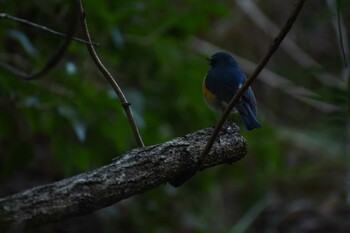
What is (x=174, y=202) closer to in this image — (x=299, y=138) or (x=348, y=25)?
(x=299, y=138)

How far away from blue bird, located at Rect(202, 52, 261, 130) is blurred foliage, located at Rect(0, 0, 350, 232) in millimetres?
286

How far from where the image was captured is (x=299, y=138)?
6.70m

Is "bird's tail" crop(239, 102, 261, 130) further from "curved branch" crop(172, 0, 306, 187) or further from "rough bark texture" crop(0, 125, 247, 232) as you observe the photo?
"curved branch" crop(172, 0, 306, 187)

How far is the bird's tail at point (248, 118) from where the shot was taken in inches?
108

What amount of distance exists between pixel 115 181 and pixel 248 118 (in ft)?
3.81

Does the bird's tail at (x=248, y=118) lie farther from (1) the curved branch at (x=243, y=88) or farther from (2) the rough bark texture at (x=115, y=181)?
(1) the curved branch at (x=243, y=88)

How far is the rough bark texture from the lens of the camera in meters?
1.53

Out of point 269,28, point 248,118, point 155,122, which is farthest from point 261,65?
point 269,28

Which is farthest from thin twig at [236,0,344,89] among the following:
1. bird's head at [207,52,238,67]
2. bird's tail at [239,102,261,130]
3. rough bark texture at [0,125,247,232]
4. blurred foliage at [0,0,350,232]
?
rough bark texture at [0,125,247,232]

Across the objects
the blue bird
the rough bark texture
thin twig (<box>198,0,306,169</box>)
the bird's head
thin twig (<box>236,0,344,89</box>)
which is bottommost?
thin twig (<box>236,0,344,89</box>)

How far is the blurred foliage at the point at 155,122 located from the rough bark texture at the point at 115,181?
0.99ft

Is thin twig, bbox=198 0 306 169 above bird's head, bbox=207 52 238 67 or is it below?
above

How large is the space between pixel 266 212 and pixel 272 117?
1.49 meters

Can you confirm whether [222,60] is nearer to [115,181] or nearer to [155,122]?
[155,122]
